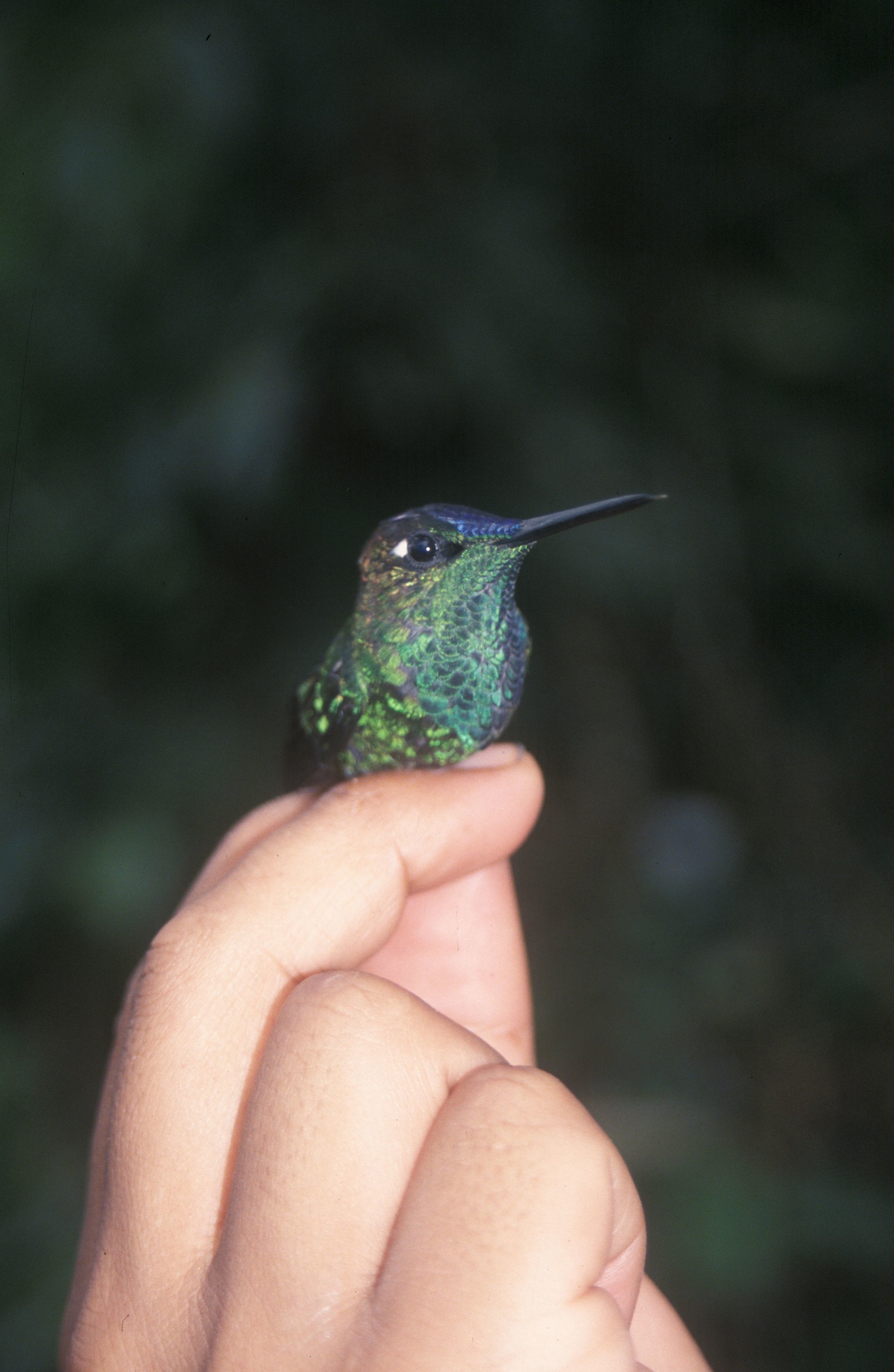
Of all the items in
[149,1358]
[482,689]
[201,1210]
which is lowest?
[149,1358]

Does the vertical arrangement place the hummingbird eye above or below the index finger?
above

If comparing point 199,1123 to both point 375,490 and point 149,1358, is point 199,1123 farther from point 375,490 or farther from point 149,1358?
point 375,490

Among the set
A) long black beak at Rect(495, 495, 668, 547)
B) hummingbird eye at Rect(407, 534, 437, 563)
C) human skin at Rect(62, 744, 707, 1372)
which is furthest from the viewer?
hummingbird eye at Rect(407, 534, 437, 563)

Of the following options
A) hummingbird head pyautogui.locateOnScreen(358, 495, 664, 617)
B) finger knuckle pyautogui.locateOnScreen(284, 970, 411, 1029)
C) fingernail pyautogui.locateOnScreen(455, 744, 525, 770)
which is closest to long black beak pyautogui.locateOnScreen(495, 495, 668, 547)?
hummingbird head pyautogui.locateOnScreen(358, 495, 664, 617)

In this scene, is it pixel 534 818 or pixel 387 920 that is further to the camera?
pixel 534 818

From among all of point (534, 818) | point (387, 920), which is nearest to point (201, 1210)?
point (387, 920)

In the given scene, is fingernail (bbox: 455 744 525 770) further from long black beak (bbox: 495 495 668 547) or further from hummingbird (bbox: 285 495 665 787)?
long black beak (bbox: 495 495 668 547)

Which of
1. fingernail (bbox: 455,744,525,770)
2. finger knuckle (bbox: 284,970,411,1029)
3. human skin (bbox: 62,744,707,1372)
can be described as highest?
fingernail (bbox: 455,744,525,770)

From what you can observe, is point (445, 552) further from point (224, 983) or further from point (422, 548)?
point (224, 983)
